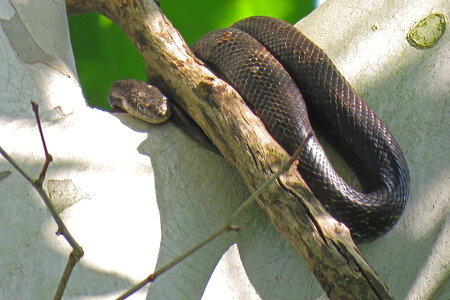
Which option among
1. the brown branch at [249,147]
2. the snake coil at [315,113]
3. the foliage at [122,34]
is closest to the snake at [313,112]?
the snake coil at [315,113]

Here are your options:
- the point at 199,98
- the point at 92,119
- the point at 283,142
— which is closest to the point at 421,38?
the point at 283,142

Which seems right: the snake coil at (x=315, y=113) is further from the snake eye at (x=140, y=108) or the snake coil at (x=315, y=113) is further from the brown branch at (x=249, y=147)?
the snake eye at (x=140, y=108)

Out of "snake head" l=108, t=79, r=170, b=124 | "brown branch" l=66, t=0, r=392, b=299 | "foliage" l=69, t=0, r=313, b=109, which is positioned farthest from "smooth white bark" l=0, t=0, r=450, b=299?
"foliage" l=69, t=0, r=313, b=109

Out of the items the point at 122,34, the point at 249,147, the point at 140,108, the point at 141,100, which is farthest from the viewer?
the point at 122,34

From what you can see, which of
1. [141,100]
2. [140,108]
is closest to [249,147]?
[140,108]

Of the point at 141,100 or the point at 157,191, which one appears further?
the point at 141,100

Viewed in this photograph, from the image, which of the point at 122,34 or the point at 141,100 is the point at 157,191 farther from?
the point at 122,34
